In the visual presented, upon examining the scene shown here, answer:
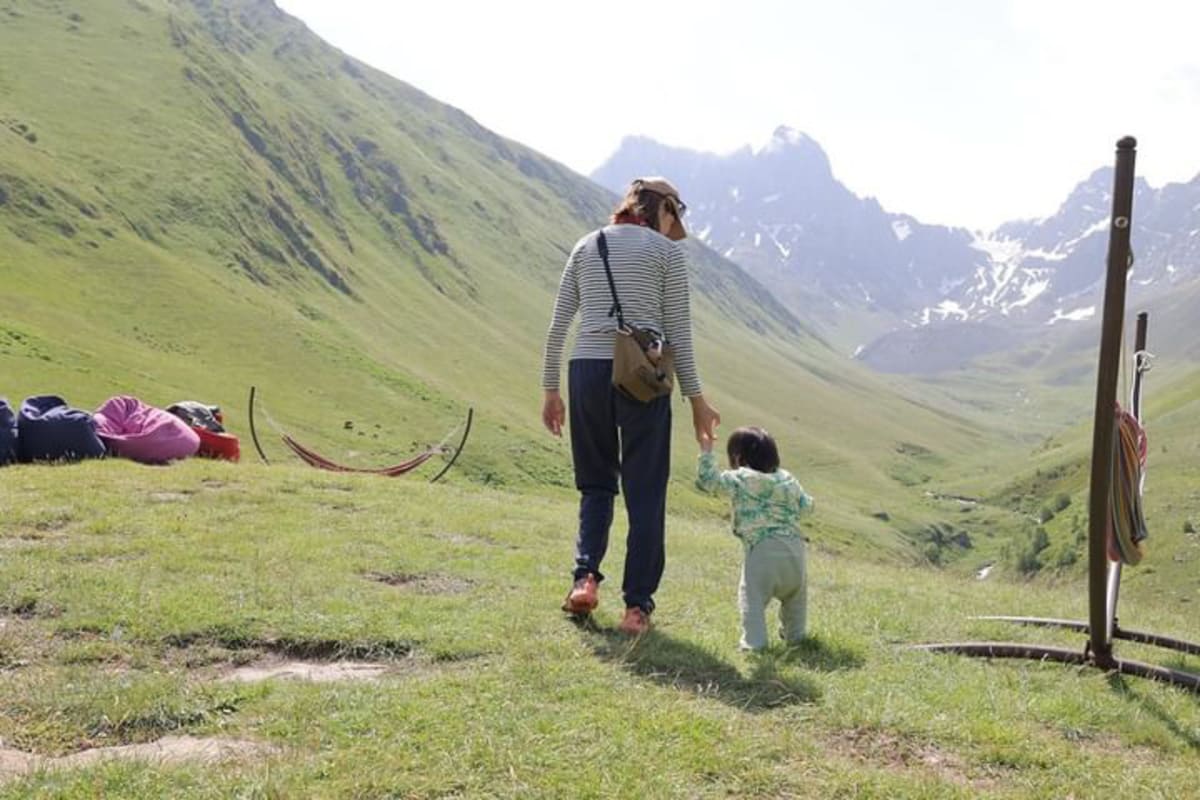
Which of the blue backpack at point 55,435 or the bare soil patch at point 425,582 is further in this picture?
the blue backpack at point 55,435

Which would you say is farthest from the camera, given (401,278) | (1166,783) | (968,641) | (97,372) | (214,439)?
(401,278)

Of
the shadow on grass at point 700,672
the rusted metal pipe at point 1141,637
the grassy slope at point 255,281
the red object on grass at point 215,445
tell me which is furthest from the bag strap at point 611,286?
the grassy slope at point 255,281

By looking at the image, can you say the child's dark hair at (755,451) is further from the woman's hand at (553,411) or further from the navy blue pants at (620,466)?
the woman's hand at (553,411)

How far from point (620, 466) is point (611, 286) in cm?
168

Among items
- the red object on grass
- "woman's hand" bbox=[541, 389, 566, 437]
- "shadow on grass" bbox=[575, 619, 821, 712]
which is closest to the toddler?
"shadow on grass" bbox=[575, 619, 821, 712]

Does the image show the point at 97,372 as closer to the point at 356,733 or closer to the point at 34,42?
the point at 356,733

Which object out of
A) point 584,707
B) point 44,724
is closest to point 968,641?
point 584,707

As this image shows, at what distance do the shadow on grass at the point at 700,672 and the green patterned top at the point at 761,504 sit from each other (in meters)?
1.18

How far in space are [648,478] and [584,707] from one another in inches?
104

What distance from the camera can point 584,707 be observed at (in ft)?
19.9

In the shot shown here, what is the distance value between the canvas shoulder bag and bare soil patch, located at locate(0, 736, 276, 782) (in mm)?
3935

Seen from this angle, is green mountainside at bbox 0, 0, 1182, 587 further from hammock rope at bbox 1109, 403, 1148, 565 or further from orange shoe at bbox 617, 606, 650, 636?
hammock rope at bbox 1109, 403, 1148, 565

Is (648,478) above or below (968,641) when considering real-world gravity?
above

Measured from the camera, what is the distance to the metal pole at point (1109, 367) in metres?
7.05
